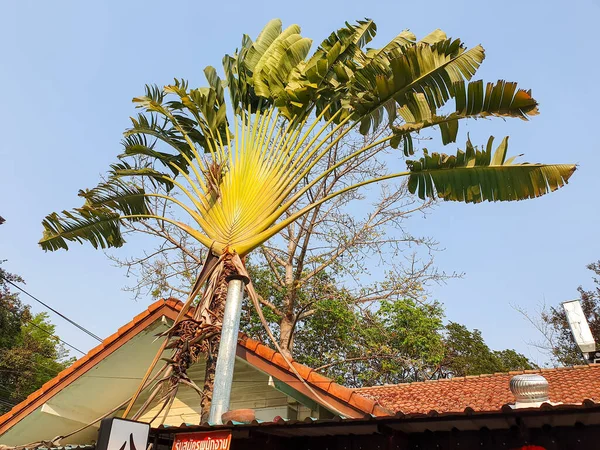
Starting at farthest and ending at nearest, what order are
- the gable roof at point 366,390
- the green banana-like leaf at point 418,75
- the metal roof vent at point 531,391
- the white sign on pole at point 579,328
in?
the white sign on pole at point 579,328
the green banana-like leaf at point 418,75
the gable roof at point 366,390
the metal roof vent at point 531,391

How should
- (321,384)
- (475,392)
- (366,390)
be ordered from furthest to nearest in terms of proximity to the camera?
(366,390), (475,392), (321,384)

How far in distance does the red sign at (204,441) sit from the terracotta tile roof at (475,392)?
3214mm

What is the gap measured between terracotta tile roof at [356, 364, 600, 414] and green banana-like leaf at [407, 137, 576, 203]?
2.80 meters

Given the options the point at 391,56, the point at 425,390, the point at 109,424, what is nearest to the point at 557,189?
the point at 391,56

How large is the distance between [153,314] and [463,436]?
456cm

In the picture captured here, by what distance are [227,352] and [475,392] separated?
15.6 feet

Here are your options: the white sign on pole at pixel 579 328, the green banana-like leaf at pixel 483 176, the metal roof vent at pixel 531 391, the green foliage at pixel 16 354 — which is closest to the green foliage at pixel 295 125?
the green banana-like leaf at pixel 483 176

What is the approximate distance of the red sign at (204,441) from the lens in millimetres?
4715

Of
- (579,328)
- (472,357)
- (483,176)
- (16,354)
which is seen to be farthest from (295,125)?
(16,354)

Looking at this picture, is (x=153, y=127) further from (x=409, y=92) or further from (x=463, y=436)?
(x=463, y=436)

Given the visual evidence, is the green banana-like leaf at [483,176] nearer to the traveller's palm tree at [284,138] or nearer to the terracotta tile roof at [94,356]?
the traveller's palm tree at [284,138]

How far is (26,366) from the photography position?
2588 cm

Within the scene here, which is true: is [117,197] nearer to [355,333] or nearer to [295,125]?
[295,125]

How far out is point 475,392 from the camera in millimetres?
8320
